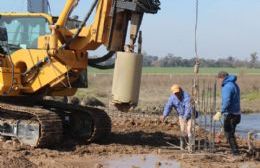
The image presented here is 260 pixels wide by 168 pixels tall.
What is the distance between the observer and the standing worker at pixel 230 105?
13336mm

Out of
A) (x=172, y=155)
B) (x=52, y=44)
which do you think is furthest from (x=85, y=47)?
(x=172, y=155)

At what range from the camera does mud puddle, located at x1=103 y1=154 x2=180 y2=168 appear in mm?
12264

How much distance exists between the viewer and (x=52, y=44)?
14.4 m

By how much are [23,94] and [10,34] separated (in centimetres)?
150

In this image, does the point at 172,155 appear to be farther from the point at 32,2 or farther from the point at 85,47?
the point at 32,2

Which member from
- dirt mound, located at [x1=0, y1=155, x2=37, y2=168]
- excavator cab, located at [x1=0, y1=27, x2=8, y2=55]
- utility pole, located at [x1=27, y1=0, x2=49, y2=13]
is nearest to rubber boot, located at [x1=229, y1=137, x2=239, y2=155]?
dirt mound, located at [x1=0, y1=155, x2=37, y2=168]

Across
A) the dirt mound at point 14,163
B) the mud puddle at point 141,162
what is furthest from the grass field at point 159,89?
the dirt mound at point 14,163

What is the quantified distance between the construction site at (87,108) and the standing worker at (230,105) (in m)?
0.02

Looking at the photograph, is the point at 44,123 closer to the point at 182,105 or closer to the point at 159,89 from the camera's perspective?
the point at 182,105

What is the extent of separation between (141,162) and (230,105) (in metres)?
2.31

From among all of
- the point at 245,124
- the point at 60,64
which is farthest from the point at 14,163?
the point at 245,124

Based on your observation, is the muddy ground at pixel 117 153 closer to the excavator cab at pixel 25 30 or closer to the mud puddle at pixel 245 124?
the mud puddle at pixel 245 124

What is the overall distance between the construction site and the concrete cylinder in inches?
0.8

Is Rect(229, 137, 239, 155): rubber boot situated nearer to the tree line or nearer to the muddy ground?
the muddy ground
